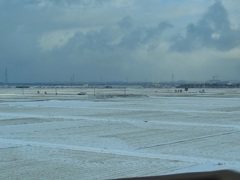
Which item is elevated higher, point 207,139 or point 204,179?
point 204,179

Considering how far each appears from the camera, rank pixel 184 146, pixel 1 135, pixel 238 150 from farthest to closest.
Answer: pixel 1 135 < pixel 184 146 < pixel 238 150

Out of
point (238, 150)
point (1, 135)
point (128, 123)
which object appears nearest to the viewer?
point (238, 150)

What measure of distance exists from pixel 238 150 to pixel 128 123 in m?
9.49

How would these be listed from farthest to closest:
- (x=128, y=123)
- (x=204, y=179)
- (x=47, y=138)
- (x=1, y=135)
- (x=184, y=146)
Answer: (x=128, y=123), (x=1, y=135), (x=47, y=138), (x=184, y=146), (x=204, y=179)

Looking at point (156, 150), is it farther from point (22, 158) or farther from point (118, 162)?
point (22, 158)

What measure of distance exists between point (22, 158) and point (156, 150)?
154 inches

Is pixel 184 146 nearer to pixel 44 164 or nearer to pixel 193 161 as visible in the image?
pixel 193 161

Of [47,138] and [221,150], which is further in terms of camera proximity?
[47,138]

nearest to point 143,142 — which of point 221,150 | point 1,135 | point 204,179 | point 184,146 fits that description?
point 184,146

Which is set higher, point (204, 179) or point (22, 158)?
point (204, 179)

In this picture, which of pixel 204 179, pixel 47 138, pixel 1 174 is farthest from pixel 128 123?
pixel 204 179

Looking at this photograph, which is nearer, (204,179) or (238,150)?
(204,179)

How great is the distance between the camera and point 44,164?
10625 mm

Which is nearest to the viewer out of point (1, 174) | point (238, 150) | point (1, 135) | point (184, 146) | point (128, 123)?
point (1, 174)
